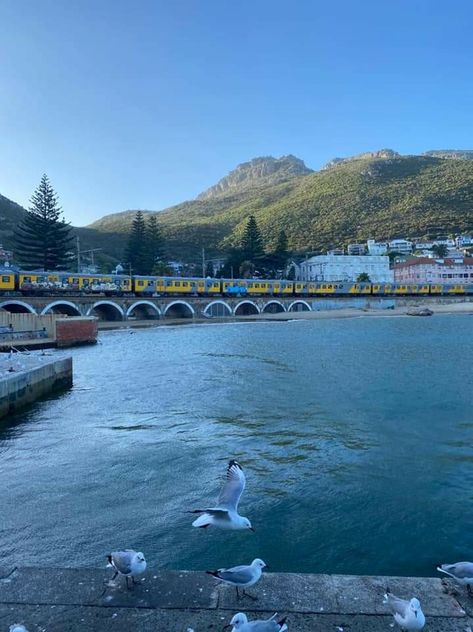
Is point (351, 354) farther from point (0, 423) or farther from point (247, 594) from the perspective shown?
point (247, 594)

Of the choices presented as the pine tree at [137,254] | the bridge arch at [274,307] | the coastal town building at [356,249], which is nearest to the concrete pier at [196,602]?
the bridge arch at [274,307]

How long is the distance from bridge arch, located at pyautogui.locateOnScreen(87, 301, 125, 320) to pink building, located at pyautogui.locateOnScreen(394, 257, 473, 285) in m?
57.5

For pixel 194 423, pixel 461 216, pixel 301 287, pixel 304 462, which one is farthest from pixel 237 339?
pixel 461 216

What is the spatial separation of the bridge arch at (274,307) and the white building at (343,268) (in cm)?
1752

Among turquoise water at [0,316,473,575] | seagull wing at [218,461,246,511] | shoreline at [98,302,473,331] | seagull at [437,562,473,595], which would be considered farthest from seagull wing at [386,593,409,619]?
shoreline at [98,302,473,331]

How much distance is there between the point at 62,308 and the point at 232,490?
4634 centimetres

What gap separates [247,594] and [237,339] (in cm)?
3009

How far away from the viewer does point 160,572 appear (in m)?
3.94

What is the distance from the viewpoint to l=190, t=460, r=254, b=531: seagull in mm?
3926

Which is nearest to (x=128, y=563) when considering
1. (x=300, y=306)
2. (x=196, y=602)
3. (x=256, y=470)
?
(x=196, y=602)

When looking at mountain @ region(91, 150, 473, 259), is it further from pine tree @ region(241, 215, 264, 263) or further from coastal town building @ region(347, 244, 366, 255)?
pine tree @ region(241, 215, 264, 263)

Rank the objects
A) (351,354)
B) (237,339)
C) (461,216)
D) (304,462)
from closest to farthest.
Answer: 1. (304,462)
2. (351,354)
3. (237,339)
4. (461,216)

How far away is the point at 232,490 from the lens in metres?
4.29

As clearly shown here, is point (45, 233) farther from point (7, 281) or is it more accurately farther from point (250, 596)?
point (250, 596)
